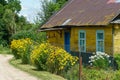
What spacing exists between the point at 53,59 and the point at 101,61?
2519 millimetres

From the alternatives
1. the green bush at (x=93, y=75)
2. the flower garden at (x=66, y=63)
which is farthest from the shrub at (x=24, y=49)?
the green bush at (x=93, y=75)

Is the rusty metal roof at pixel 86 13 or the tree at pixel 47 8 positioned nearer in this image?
the rusty metal roof at pixel 86 13

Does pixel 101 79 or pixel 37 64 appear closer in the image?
pixel 101 79

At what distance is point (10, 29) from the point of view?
6041 cm

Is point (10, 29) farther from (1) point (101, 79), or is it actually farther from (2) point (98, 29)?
(1) point (101, 79)

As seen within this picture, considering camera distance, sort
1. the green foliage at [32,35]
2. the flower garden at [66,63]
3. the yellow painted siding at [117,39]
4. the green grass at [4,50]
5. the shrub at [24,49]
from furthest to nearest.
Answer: the green grass at [4,50]
the green foliage at [32,35]
the shrub at [24,49]
the yellow painted siding at [117,39]
the flower garden at [66,63]

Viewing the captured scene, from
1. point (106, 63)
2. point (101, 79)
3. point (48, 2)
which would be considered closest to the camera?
point (101, 79)

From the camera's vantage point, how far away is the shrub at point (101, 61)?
68.1ft

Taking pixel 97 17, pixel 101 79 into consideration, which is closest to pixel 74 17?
pixel 97 17

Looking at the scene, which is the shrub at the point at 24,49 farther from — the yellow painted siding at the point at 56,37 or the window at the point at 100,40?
the window at the point at 100,40

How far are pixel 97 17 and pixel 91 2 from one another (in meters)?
4.85

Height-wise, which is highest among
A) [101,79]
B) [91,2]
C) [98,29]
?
[91,2]

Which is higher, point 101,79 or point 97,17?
point 97,17

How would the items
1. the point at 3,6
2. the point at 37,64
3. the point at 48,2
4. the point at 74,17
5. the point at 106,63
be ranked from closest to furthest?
the point at 106,63
the point at 37,64
the point at 74,17
the point at 48,2
the point at 3,6
